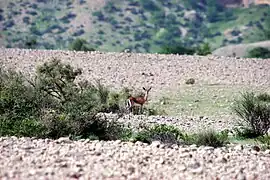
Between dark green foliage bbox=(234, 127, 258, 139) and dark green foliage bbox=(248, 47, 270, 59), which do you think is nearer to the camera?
dark green foliage bbox=(234, 127, 258, 139)

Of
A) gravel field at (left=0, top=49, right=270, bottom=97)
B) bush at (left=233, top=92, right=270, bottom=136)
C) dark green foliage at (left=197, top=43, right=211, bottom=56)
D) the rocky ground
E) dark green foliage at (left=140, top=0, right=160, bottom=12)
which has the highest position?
dark green foliage at (left=140, top=0, right=160, bottom=12)

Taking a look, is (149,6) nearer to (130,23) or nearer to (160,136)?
(130,23)

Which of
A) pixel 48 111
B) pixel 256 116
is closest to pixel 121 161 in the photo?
pixel 48 111

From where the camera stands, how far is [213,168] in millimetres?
12117

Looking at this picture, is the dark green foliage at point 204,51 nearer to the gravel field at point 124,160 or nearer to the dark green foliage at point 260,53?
the dark green foliage at point 260,53

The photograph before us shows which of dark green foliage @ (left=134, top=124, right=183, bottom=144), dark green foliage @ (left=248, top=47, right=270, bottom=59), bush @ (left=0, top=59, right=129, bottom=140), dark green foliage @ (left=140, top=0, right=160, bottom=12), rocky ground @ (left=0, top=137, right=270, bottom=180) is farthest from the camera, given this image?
dark green foliage @ (left=140, top=0, right=160, bottom=12)

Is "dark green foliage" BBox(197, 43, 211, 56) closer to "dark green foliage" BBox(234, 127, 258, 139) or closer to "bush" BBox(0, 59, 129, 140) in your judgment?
"bush" BBox(0, 59, 129, 140)

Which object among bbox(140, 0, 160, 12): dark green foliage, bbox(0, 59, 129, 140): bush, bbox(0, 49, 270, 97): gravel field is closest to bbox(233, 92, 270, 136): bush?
bbox(0, 59, 129, 140): bush

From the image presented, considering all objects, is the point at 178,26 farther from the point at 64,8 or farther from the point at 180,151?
the point at 180,151

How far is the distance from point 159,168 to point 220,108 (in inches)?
693

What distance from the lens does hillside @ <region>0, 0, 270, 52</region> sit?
9500 centimetres

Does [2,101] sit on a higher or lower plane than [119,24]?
lower

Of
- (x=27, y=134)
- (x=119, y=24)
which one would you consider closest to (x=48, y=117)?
(x=27, y=134)

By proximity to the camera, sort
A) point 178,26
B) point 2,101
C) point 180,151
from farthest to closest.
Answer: point 178,26, point 2,101, point 180,151
